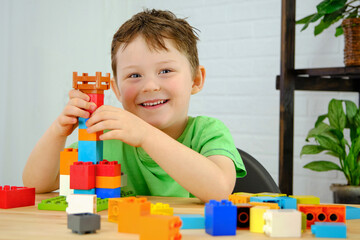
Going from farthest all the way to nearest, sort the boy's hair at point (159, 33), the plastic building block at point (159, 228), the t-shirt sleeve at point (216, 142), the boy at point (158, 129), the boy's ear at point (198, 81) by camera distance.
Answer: the boy's ear at point (198, 81)
the boy's hair at point (159, 33)
the t-shirt sleeve at point (216, 142)
the boy at point (158, 129)
the plastic building block at point (159, 228)

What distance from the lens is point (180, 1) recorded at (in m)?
2.86

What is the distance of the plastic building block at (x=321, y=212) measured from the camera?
2.27 feet

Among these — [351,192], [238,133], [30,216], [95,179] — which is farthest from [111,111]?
[238,133]

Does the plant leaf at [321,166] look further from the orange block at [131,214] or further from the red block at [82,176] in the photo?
the orange block at [131,214]

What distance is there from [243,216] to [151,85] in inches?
21.8

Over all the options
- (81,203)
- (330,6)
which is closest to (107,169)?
(81,203)

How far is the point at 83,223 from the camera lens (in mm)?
612

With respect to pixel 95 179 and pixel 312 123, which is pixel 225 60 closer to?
pixel 312 123

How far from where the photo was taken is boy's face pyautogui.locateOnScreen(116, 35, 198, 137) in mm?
1180

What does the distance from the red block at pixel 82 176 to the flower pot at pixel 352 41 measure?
1370mm

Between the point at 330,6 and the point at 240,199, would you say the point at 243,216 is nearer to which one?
the point at 240,199

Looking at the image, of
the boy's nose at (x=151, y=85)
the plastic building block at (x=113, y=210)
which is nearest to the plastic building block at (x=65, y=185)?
the plastic building block at (x=113, y=210)

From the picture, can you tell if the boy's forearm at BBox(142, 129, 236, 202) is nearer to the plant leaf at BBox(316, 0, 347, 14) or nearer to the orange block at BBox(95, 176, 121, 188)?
the orange block at BBox(95, 176, 121, 188)

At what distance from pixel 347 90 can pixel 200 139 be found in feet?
3.95
